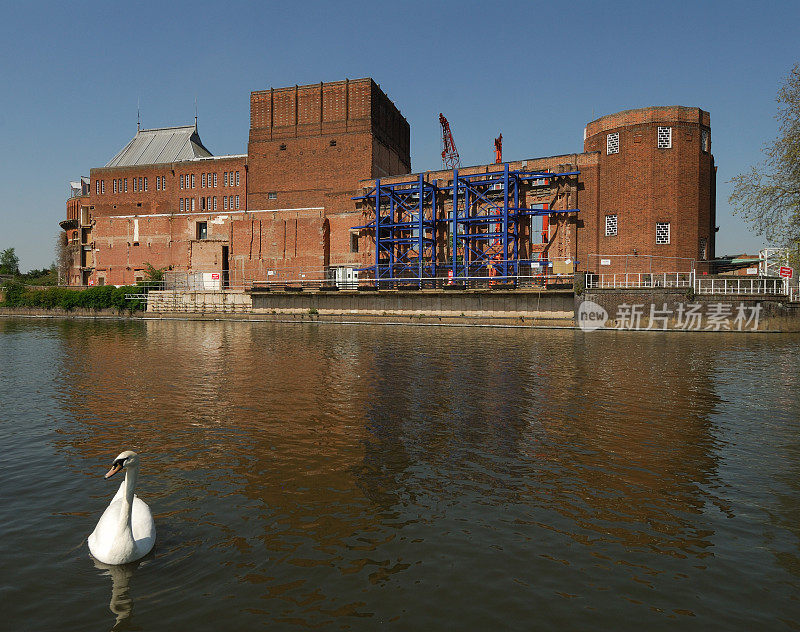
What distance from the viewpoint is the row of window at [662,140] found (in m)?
39.0

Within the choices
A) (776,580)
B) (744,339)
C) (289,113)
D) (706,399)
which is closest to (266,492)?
(776,580)

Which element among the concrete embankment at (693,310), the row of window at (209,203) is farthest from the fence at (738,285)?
the row of window at (209,203)

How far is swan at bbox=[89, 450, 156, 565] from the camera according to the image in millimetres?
4965

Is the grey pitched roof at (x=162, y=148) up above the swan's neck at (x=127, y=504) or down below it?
above

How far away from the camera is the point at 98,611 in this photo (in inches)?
169

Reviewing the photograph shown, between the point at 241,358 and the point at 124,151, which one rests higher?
the point at 124,151

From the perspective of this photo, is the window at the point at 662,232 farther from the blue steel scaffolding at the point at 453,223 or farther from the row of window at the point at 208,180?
the row of window at the point at 208,180

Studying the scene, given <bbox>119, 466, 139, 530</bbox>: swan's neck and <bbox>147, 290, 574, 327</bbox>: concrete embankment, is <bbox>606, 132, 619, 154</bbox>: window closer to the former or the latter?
<bbox>147, 290, 574, 327</bbox>: concrete embankment

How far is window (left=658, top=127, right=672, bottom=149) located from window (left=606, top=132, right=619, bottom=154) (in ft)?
9.41

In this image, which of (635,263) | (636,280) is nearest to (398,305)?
(636,280)

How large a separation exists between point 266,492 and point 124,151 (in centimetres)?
7295

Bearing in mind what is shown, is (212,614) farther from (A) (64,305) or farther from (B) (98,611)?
(A) (64,305)

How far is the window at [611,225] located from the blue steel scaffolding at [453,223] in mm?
2588

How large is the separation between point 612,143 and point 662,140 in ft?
11.0
